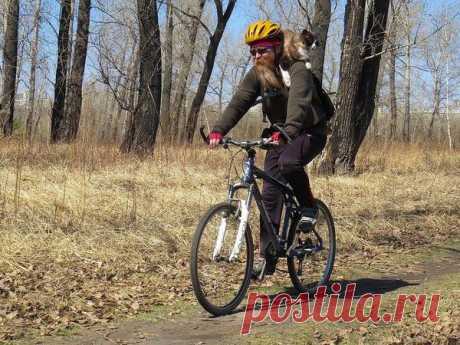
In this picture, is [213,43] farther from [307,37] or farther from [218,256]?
[218,256]

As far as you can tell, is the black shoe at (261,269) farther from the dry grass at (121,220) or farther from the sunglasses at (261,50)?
the sunglasses at (261,50)

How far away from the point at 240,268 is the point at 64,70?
13708 mm

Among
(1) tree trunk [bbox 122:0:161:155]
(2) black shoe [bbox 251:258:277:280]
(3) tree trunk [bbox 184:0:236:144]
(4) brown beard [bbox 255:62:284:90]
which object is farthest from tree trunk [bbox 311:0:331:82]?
(2) black shoe [bbox 251:258:277:280]

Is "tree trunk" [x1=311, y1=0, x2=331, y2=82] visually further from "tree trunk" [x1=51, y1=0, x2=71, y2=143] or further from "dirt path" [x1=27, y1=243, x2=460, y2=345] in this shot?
"dirt path" [x1=27, y1=243, x2=460, y2=345]

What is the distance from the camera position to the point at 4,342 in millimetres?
3748

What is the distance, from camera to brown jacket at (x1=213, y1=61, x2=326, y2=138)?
426cm

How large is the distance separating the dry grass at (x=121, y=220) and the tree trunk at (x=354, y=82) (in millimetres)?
639

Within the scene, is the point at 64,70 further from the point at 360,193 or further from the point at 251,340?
the point at 251,340

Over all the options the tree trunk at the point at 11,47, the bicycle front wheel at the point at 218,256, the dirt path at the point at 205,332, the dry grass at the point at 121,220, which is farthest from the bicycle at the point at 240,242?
the tree trunk at the point at 11,47

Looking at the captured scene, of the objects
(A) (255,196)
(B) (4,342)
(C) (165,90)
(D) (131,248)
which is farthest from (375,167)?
(C) (165,90)

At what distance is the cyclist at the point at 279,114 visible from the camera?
428 centimetres

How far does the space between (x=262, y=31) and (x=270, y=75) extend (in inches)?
12.5

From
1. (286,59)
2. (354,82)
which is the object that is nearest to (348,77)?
(354,82)

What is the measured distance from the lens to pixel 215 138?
14.0 ft
